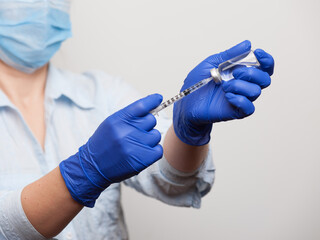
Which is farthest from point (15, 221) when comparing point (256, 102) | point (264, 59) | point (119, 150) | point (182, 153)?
point (256, 102)

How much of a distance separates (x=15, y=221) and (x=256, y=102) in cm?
88

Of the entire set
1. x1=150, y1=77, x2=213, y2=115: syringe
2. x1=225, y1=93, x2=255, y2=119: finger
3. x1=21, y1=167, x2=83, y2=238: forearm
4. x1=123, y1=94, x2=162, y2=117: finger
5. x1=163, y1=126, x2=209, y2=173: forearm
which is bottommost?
x1=21, y1=167, x2=83, y2=238: forearm

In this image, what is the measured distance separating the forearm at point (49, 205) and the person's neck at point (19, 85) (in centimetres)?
37

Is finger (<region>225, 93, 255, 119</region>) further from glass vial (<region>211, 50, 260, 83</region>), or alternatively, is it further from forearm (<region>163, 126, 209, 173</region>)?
forearm (<region>163, 126, 209, 173</region>)

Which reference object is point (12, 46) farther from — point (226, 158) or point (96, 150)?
point (226, 158)

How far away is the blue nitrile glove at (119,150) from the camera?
861 millimetres

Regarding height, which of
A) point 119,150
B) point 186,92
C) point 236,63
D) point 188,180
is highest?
point 236,63

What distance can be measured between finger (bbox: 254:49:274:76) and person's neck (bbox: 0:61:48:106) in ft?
2.34

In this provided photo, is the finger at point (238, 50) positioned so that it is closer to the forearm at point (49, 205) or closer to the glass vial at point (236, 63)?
the glass vial at point (236, 63)

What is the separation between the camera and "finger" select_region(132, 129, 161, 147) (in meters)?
0.86

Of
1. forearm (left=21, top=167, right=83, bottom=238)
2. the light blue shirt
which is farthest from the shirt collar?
forearm (left=21, top=167, right=83, bottom=238)

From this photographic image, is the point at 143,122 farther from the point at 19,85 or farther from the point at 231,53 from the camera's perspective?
the point at 19,85

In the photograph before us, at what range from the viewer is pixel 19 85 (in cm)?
122

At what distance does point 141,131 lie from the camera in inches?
34.1
